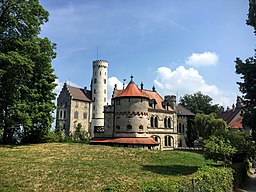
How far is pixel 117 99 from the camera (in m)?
40.8

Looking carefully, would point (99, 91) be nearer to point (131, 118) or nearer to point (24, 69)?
point (131, 118)

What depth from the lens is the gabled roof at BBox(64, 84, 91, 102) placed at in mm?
70581

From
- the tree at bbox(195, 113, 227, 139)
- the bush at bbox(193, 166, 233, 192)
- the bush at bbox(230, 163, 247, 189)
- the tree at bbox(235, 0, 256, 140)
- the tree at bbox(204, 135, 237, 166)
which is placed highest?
the tree at bbox(235, 0, 256, 140)

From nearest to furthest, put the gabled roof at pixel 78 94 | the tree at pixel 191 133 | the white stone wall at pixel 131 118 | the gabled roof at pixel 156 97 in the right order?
the white stone wall at pixel 131 118
the gabled roof at pixel 156 97
the tree at pixel 191 133
the gabled roof at pixel 78 94

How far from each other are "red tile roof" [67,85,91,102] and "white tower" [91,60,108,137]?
11.2 ft

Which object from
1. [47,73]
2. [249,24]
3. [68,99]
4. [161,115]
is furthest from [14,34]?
[68,99]

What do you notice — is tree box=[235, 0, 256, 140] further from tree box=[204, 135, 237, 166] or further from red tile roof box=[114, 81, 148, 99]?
red tile roof box=[114, 81, 148, 99]

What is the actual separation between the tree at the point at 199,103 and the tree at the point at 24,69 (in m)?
55.8

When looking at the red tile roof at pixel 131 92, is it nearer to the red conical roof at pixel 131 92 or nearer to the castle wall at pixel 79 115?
the red conical roof at pixel 131 92

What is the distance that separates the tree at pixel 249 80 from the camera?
2381 centimetres

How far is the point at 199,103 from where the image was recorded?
8006 cm

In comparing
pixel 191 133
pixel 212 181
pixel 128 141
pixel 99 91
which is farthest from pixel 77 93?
pixel 212 181

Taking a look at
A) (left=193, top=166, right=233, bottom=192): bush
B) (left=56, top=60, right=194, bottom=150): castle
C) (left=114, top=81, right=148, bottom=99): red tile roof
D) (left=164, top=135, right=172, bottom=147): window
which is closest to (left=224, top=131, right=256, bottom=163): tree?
(left=193, top=166, right=233, bottom=192): bush

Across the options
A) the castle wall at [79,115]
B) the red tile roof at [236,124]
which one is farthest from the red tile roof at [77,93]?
the red tile roof at [236,124]
